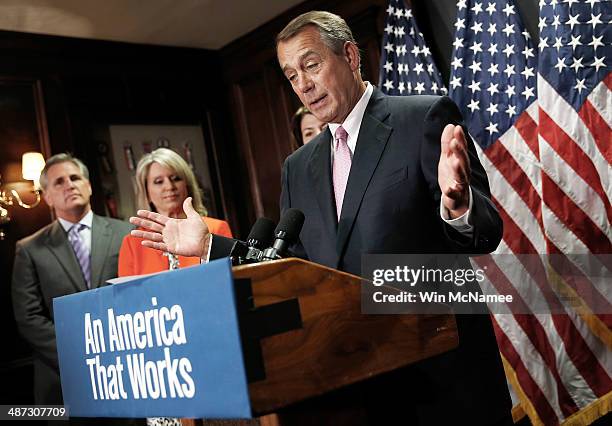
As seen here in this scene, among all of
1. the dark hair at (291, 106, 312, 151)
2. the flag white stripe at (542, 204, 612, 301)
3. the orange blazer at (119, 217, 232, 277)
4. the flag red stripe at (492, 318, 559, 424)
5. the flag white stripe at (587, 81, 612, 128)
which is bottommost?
the flag red stripe at (492, 318, 559, 424)

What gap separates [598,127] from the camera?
2.94 m

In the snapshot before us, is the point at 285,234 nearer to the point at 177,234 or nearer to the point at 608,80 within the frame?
the point at 177,234

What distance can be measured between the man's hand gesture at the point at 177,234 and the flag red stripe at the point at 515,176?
2.15 meters

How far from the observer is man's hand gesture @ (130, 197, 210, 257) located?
4.78 ft

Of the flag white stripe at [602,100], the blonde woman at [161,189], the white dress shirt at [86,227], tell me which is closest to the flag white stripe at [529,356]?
the flag white stripe at [602,100]

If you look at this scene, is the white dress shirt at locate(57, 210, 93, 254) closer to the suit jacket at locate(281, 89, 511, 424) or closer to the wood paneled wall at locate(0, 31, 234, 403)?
the wood paneled wall at locate(0, 31, 234, 403)

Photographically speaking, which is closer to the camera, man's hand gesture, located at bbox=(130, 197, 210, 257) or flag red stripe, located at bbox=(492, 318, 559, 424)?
man's hand gesture, located at bbox=(130, 197, 210, 257)

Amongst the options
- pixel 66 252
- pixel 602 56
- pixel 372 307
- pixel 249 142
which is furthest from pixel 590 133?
pixel 249 142

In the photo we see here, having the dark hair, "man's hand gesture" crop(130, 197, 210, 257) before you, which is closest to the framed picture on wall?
the dark hair

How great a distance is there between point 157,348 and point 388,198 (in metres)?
0.61

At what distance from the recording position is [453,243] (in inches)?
54.5

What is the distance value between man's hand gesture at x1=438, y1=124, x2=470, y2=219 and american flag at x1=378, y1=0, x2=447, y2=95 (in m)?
2.69

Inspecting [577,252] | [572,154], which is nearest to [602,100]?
[572,154]

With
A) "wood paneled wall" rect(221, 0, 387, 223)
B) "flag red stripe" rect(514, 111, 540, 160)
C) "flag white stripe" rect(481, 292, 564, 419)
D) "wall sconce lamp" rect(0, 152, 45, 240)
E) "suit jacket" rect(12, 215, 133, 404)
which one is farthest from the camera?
"wood paneled wall" rect(221, 0, 387, 223)
